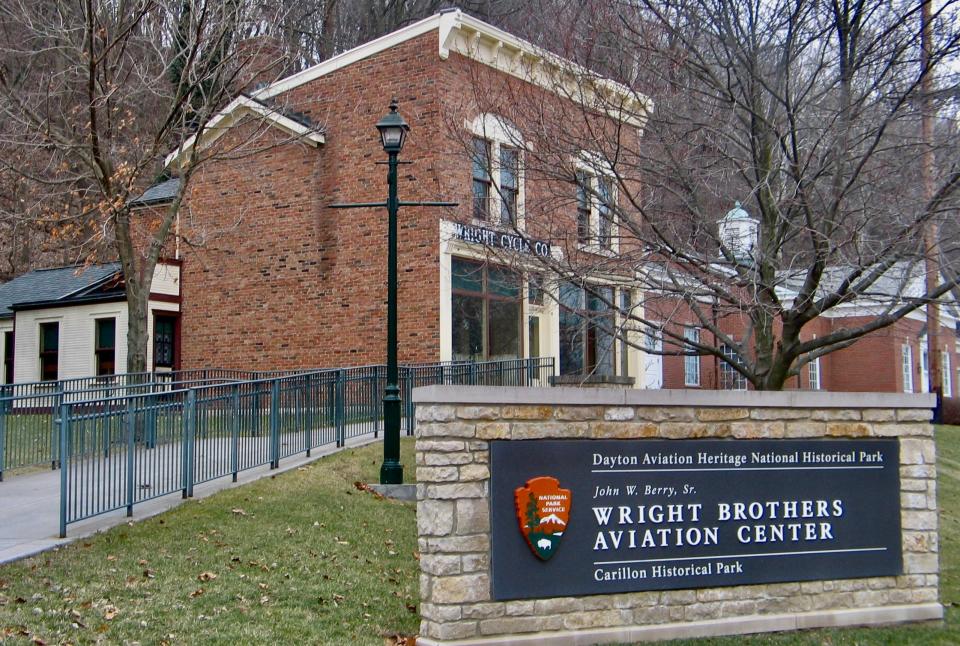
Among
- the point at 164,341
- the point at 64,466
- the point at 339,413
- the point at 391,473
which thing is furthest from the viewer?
the point at 164,341

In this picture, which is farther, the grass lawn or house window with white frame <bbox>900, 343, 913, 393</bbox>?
house window with white frame <bbox>900, 343, 913, 393</bbox>

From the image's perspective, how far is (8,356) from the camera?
2684cm

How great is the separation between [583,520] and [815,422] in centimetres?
224

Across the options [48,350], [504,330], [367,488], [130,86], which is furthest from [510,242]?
[48,350]

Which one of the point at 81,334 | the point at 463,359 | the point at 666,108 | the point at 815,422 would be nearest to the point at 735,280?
the point at 666,108

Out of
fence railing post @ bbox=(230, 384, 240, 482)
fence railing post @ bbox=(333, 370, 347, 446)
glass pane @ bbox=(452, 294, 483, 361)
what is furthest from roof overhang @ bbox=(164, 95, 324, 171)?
fence railing post @ bbox=(230, 384, 240, 482)

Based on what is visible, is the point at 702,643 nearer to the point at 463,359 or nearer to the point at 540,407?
the point at 540,407

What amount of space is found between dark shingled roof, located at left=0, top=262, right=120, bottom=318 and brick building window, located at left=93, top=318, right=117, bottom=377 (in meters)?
1.13

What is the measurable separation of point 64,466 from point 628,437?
210 inches

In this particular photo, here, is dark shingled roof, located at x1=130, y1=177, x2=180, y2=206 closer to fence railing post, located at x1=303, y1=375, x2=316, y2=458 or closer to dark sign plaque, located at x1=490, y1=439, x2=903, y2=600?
fence railing post, located at x1=303, y1=375, x2=316, y2=458

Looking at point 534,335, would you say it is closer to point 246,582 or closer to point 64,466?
point 64,466

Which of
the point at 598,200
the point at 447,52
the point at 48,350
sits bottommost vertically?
the point at 48,350

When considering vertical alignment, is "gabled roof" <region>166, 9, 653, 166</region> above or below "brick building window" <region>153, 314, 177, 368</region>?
above

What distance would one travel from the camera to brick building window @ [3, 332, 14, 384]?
26.6 meters
